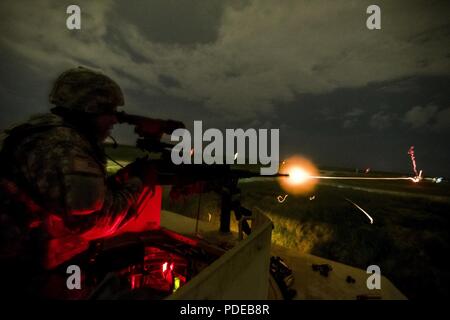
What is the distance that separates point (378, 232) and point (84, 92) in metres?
10.7

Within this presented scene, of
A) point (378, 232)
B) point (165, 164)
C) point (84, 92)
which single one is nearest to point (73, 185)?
point (84, 92)

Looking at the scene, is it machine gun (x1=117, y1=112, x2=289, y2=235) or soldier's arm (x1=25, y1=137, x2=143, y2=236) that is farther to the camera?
machine gun (x1=117, y1=112, x2=289, y2=235)

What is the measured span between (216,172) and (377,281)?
3404 millimetres

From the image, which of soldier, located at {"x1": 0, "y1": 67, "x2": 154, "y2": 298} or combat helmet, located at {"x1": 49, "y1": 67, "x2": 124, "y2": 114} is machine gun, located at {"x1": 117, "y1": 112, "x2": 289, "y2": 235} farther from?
soldier, located at {"x1": 0, "y1": 67, "x2": 154, "y2": 298}

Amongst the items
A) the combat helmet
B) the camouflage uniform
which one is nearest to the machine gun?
the combat helmet

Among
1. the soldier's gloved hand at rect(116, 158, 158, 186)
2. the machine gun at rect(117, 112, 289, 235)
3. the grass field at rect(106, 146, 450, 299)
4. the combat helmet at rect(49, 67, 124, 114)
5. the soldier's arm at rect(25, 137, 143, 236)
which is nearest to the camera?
the soldier's arm at rect(25, 137, 143, 236)

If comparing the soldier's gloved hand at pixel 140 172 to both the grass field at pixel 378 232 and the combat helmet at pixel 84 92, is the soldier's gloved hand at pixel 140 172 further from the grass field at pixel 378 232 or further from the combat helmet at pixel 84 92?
the grass field at pixel 378 232

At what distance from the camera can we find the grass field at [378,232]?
25.4ft

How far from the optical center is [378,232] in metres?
9.48

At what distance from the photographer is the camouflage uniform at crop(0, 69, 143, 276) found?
1.66 metres

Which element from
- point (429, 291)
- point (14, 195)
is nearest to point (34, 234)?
point (14, 195)

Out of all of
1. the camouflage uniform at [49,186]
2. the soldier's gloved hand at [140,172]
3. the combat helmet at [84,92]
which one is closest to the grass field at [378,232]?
the soldier's gloved hand at [140,172]

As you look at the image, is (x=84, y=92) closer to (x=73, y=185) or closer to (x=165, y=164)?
(x=73, y=185)
